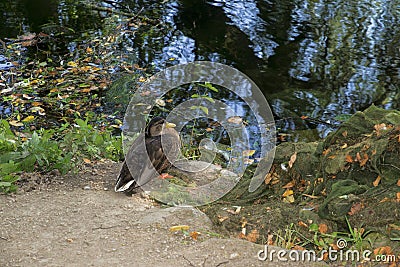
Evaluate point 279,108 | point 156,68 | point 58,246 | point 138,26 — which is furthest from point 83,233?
point 138,26

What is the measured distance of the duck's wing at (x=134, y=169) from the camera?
593 cm

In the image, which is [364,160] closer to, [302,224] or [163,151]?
[302,224]

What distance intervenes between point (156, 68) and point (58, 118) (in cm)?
267

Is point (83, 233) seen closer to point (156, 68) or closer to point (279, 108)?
point (279, 108)

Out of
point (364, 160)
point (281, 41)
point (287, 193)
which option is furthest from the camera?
Result: point (281, 41)

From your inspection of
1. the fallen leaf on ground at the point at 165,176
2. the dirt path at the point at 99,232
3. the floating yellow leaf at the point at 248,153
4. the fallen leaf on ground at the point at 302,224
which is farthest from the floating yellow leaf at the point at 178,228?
the floating yellow leaf at the point at 248,153

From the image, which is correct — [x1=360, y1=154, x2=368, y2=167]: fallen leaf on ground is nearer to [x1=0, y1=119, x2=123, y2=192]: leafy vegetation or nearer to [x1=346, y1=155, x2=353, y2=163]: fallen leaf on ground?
[x1=346, y1=155, x2=353, y2=163]: fallen leaf on ground

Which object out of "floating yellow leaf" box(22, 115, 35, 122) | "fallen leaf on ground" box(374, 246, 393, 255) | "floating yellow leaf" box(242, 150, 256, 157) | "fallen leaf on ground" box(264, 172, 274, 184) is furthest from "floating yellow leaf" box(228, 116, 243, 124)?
"fallen leaf on ground" box(374, 246, 393, 255)

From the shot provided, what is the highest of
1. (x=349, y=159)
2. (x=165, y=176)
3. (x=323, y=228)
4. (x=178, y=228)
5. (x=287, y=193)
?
(x=349, y=159)

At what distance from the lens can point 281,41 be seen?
1301 centimetres

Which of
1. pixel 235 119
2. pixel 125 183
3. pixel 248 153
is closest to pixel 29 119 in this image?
pixel 235 119

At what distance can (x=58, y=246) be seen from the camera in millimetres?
4785

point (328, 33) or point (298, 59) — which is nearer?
point (298, 59)

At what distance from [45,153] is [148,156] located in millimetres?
1145
